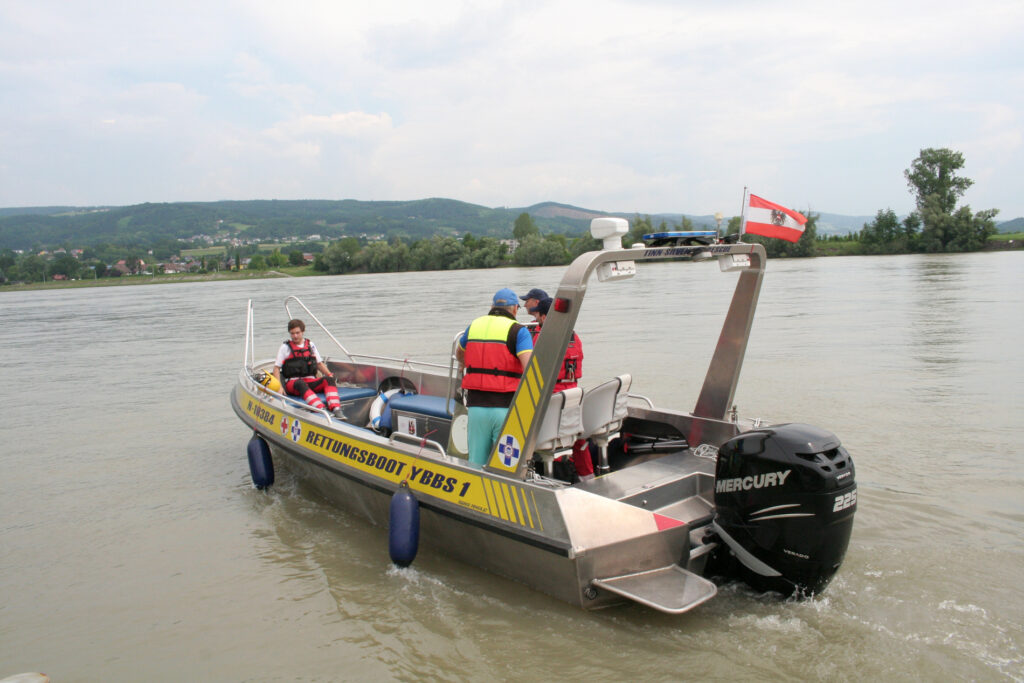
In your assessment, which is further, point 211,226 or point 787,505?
point 211,226

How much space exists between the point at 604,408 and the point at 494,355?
87 cm

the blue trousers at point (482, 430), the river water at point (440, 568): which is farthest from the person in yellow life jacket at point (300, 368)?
the blue trousers at point (482, 430)

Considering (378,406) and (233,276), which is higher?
(378,406)

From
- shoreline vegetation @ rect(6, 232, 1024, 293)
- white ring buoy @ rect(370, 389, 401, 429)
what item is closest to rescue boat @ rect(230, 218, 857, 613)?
white ring buoy @ rect(370, 389, 401, 429)

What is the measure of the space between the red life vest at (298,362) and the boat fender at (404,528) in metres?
2.88

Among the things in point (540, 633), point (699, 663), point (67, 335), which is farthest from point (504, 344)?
point (67, 335)

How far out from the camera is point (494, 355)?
4289mm

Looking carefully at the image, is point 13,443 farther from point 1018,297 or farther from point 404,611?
point 1018,297

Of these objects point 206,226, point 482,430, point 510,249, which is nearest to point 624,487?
point 482,430

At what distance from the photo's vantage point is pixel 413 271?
57812 mm

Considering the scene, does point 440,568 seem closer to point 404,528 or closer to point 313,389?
point 404,528

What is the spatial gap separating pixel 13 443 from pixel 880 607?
407 inches

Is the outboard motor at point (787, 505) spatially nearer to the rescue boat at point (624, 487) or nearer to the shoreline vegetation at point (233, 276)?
the rescue boat at point (624, 487)

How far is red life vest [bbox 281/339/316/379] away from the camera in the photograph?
6.93m
